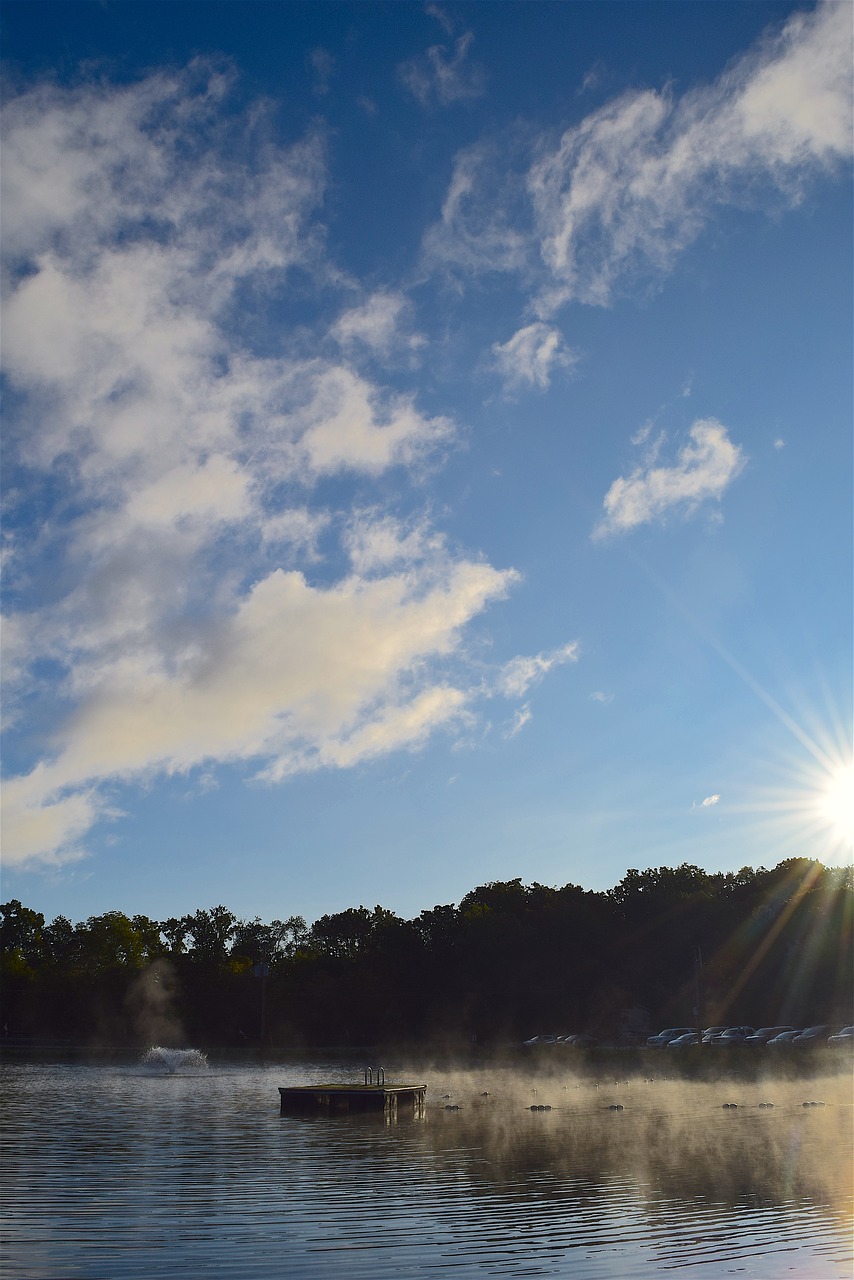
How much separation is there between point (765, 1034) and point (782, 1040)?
473 cm

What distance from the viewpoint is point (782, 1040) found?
8056cm

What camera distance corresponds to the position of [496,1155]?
31.8 metres

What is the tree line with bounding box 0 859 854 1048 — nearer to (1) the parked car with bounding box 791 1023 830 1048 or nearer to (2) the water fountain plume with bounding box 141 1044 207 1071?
(1) the parked car with bounding box 791 1023 830 1048

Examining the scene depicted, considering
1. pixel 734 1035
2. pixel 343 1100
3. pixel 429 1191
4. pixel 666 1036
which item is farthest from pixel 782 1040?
pixel 429 1191

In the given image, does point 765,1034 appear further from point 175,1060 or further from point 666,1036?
point 175,1060

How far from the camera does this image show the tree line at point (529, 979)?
310 ft

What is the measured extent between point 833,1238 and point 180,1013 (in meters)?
97.7

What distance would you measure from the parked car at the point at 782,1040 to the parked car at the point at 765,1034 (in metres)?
0.72

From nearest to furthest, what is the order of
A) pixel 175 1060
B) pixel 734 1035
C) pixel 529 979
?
pixel 175 1060 < pixel 734 1035 < pixel 529 979

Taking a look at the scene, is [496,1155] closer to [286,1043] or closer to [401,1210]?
[401,1210]

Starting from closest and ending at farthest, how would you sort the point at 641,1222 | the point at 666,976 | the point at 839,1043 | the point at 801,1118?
the point at 641,1222
the point at 801,1118
the point at 839,1043
the point at 666,976

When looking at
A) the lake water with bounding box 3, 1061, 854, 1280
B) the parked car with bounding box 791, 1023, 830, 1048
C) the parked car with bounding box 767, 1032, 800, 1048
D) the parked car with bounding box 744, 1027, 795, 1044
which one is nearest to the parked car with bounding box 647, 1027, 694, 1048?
the parked car with bounding box 744, 1027, 795, 1044

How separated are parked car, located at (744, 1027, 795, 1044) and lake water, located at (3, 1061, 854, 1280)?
36.9 meters

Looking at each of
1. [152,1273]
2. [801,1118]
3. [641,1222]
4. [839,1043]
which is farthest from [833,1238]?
[839,1043]
